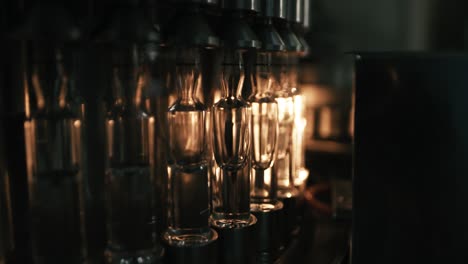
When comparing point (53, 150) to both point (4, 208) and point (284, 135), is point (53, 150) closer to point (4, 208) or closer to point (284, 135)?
point (4, 208)

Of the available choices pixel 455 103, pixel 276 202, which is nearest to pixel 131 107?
pixel 276 202

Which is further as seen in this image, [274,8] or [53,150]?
[274,8]

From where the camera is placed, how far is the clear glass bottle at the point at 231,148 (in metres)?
0.60

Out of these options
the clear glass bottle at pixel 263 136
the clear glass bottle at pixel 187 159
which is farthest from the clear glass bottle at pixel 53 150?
the clear glass bottle at pixel 263 136

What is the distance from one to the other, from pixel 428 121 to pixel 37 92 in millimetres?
475

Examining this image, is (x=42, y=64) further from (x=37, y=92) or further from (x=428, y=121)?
(x=428, y=121)

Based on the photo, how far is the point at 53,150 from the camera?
19.1 inches

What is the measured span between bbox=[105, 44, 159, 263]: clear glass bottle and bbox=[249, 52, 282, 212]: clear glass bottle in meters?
0.17

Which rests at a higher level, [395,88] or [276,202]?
[395,88]

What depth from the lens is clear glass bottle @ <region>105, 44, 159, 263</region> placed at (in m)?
0.53

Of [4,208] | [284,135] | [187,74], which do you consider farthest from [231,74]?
[4,208]

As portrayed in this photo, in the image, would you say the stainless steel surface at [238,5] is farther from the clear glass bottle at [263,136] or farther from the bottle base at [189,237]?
the bottle base at [189,237]

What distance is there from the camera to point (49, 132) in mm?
483

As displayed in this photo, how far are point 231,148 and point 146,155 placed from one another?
11 centimetres
